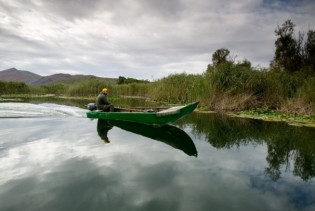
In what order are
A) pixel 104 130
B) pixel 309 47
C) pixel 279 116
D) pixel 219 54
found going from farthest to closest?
pixel 219 54 → pixel 309 47 → pixel 279 116 → pixel 104 130

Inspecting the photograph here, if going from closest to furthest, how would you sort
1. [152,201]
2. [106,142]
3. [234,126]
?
[152,201] < [106,142] < [234,126]

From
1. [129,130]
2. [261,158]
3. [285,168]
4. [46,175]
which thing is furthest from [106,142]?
[285,168]

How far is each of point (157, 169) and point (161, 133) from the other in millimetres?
4412

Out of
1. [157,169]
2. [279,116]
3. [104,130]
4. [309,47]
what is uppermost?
[309,47]

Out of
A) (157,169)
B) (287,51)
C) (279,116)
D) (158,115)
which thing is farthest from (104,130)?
(287,51)

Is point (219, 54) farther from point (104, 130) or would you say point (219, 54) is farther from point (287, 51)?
point (104, 130)

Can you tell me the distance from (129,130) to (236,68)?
937 cm

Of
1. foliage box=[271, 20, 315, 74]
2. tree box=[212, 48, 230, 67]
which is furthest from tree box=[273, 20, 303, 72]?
tree box=[212, 48, 230, 67]

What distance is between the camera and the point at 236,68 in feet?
57.6

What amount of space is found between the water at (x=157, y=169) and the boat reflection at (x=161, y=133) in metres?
0.04

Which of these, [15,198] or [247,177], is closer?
[15,198]

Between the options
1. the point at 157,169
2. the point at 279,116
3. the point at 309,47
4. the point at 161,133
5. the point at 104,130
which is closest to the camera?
the point at 157,169

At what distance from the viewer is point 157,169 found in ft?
20.6

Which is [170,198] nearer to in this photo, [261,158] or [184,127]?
[261,158]
